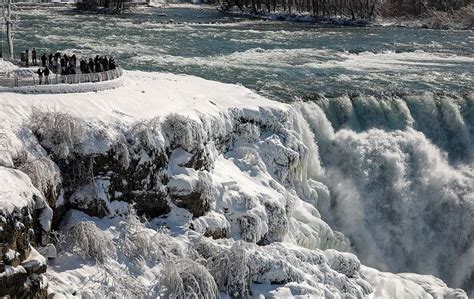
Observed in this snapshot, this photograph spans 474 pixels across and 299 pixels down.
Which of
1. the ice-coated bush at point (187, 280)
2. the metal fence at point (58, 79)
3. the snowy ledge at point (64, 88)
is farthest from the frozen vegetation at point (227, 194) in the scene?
the metal fence at point (58, 79)

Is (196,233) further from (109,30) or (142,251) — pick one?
(109,30)

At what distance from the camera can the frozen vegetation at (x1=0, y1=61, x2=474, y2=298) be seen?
16828 mm

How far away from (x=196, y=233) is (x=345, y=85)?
1802cm

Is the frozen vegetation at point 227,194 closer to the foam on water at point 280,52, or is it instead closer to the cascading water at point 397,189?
the cascading water at point 397,189

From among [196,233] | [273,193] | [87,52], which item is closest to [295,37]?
[87,52]

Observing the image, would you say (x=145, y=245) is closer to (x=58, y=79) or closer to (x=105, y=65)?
(x=58, y=79)

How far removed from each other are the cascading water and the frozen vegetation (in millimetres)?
54

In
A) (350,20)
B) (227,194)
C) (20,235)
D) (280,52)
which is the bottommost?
(227,194)

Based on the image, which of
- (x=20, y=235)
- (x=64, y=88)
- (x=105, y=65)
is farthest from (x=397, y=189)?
(x=20, y=235)

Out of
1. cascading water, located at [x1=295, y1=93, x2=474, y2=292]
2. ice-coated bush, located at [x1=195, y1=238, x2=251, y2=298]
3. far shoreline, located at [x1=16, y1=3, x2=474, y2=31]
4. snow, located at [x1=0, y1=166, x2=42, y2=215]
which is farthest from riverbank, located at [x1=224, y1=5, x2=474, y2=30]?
snow, located at [x1=0, y1=166, x2=42, y2=215]

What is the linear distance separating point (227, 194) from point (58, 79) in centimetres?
632

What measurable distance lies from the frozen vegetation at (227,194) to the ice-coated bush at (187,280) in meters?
0.04

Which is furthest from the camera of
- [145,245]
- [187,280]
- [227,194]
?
[227,194]

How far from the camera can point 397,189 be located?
27719 mm
